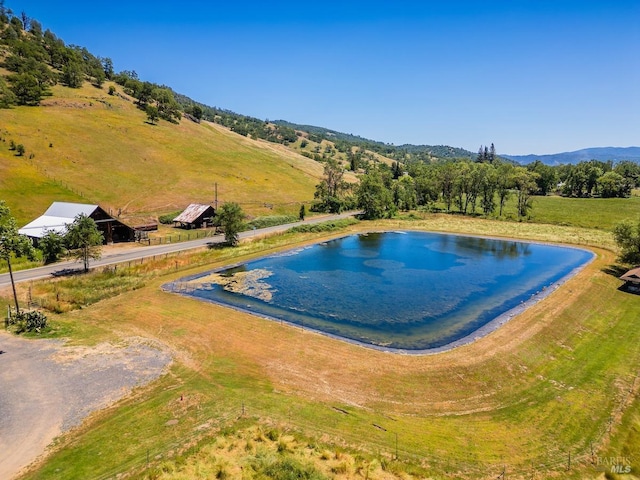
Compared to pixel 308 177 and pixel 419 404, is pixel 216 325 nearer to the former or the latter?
Answer: pixel 419 404

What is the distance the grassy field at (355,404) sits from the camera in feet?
53.3

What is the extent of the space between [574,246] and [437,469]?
2573 inches

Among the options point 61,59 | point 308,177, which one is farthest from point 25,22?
point 308,177

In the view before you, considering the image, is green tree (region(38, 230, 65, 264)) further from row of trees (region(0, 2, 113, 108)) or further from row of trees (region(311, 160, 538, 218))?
row of trees (region(0, 2, 113, 108))

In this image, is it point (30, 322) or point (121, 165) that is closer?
point (30, 322)

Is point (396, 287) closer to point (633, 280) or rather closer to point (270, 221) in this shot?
point (633, 280)

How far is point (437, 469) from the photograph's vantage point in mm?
16016

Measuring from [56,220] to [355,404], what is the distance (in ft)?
177

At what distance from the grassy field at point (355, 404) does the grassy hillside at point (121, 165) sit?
164 feet

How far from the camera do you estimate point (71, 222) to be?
53406 mm

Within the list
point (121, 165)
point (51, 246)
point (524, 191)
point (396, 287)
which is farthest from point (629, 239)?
point (121, 165)

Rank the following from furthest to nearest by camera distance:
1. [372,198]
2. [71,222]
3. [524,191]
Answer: [524,191], [372,198], [71,222]

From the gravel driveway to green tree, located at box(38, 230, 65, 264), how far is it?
20.9 m

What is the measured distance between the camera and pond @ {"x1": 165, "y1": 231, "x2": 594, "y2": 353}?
33750 millimetres
